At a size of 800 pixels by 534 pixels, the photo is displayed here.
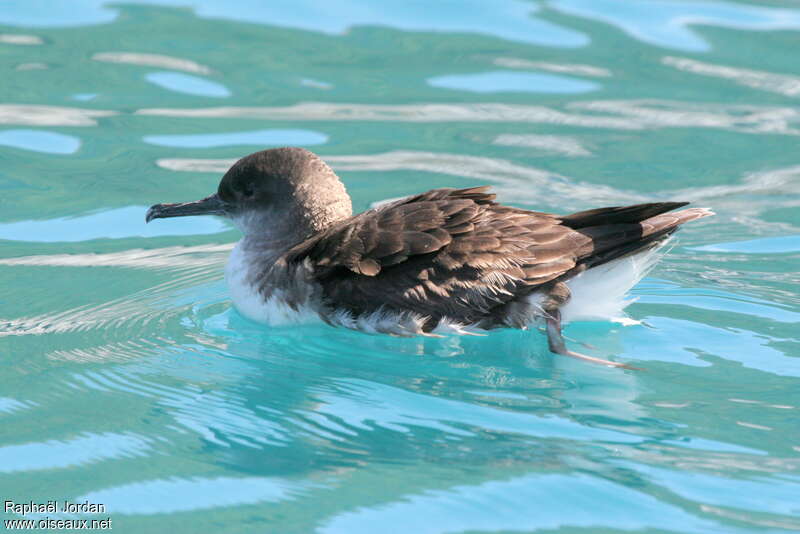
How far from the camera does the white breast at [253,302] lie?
6.59 m

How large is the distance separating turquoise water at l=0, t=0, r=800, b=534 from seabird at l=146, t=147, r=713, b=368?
24 cm

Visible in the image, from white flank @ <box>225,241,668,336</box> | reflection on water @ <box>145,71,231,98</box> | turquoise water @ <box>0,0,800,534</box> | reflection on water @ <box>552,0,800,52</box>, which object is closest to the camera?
turquoise water @ <box>0,0,800,534</box>

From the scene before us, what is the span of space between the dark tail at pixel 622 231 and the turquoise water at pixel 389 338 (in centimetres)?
62

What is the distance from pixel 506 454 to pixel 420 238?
146 centimetres

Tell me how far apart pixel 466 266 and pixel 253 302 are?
4.65 ft

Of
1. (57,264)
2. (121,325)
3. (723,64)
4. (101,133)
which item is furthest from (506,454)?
(723,64)

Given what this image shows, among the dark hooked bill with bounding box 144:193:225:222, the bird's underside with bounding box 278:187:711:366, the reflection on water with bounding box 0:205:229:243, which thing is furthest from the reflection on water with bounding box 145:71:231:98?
the bird's underside with bounding box 278:187:711:366

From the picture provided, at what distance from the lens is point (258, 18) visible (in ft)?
38.0

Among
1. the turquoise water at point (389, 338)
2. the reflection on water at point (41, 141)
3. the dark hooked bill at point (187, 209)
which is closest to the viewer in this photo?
the turquoise water at point (389, 338)

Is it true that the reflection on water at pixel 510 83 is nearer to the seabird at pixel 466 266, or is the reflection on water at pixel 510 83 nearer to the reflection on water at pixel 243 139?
the reflection on water at pixel 243 139

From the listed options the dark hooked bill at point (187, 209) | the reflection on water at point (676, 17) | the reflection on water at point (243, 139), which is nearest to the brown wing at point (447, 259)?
the dark hooked bill at point (187, 209)

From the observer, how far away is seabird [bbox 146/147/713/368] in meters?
6.12

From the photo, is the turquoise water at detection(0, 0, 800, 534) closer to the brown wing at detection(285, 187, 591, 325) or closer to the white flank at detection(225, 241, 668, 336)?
the white flank at detection(225, 241, 668, 336)

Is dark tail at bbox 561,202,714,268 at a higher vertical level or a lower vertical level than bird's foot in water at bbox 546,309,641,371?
higher
